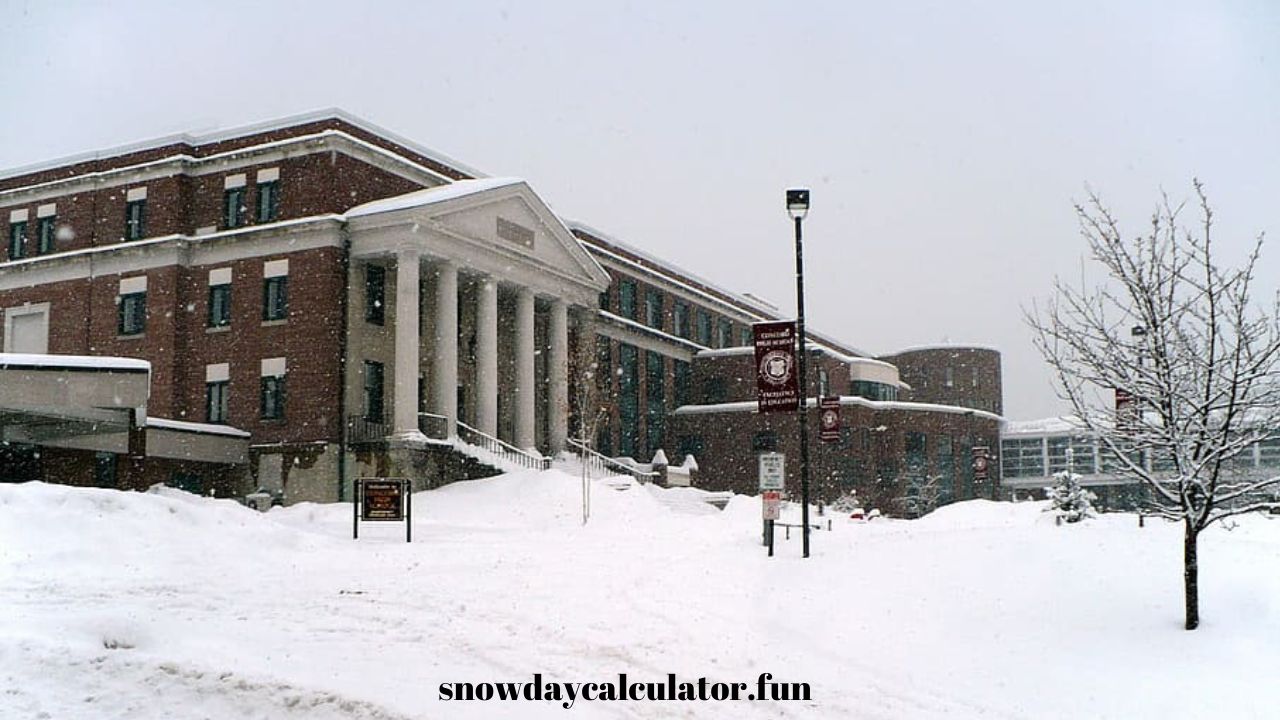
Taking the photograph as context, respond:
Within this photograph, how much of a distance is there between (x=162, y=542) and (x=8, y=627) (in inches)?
248

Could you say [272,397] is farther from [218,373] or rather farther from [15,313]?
[15,313]

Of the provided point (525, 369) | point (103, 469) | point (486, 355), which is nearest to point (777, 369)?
point (486, 355)

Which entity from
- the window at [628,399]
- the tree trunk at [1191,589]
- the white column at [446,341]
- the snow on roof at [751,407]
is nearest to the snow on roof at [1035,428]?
the snow on roof at [751,407]

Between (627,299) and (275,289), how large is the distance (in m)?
23.2

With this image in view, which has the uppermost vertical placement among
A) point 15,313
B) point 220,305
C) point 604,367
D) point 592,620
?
point 15,313

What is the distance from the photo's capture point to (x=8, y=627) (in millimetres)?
11570

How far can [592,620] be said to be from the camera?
46.1 ft

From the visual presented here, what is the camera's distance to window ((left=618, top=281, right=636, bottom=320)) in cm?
6031

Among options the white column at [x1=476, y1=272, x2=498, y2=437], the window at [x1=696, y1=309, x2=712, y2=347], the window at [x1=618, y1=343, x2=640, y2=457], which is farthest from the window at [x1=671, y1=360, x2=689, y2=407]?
the white column at [x1=476, y1=272, x2=498, y2=437]

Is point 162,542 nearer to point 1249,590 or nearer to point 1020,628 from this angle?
point 1020,628

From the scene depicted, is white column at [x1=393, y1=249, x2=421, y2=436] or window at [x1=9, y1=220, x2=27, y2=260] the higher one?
window at [x1=9, y1=220, x2=27, y2=260]

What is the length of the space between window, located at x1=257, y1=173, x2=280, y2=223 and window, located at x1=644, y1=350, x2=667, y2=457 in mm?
24242

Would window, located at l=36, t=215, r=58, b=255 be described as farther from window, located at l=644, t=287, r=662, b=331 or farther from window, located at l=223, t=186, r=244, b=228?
window, located at l=644, t=287, r=662, b=331

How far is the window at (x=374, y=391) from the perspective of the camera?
40.7 meters
